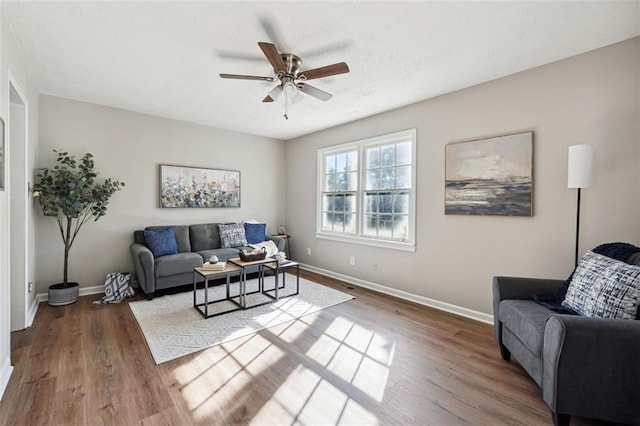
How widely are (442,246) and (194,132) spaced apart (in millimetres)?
4224

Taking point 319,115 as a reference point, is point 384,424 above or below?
below

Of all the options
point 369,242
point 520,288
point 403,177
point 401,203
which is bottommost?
point 520,288

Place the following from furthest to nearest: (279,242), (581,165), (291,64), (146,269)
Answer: (279,242) < (146,269) < (291,64) < (581,165)

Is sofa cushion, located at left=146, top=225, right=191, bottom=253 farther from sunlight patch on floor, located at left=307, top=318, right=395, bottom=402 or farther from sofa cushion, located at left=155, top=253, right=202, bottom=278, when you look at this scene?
sunlight patch on floor, located at left=307, top=318, right=395, bottom=402

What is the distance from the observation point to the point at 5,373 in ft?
6.45

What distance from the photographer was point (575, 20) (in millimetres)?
2057

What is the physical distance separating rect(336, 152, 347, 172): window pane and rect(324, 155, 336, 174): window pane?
9 cm

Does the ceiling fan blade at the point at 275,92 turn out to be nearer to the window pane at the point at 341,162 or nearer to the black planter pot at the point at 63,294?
the window pane at the point at 341,162

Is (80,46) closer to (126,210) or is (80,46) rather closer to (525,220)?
(126,210)

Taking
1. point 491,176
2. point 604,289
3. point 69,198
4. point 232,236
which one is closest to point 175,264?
point 232,236

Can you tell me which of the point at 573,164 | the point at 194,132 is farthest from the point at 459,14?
the point at 194,132

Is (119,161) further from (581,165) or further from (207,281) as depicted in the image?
(581,165)

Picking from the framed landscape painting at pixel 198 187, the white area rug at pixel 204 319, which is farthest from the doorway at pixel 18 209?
the framed landscape painting at pixel 198 187

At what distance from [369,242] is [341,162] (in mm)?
1483
